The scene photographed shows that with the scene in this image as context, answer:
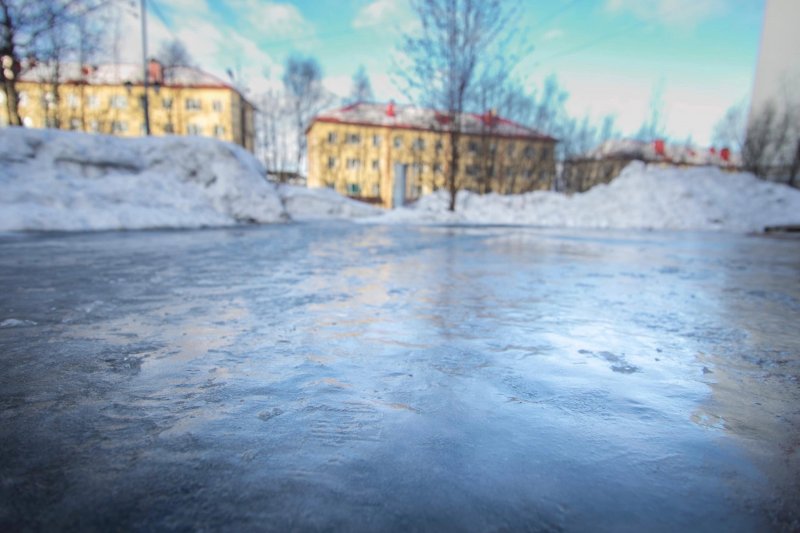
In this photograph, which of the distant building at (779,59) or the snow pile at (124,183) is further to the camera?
the distant building at (779,59)

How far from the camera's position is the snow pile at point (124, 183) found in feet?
17.0

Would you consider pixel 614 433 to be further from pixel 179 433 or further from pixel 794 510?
pixel 179 433

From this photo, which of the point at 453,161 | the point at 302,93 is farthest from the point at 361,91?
the point at 453,161

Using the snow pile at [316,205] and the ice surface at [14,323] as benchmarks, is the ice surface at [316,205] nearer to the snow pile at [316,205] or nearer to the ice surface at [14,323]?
the snow pile at [316,205]

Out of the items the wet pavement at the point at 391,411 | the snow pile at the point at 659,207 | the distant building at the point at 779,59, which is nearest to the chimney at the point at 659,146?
the distant building at the point at 779,59

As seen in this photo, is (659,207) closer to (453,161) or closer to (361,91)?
(453,161)

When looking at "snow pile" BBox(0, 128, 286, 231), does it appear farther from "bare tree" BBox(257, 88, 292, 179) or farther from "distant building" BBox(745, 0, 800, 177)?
"distant building" BBox(745, 0, 800, 177)

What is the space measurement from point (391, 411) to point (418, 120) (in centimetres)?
1260

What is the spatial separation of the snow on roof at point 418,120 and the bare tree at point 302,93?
3.07m

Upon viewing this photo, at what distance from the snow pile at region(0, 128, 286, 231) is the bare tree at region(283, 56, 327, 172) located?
19.9 meters

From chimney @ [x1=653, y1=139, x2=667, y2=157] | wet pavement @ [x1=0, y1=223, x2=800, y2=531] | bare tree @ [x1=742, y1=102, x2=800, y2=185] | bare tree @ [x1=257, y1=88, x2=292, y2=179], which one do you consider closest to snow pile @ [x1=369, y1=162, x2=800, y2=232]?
chimney @ [x1=653, y1=139, x2=667, y2=157]

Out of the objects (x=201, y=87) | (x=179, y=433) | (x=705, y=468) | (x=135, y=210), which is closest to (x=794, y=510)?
(x=705, y=468)

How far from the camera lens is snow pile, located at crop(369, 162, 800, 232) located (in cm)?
1013

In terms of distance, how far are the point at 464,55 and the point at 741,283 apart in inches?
392
